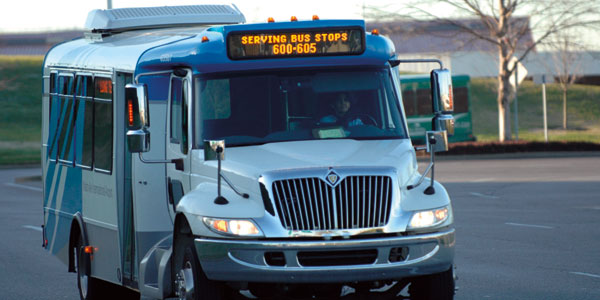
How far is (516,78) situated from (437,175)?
12.7 m

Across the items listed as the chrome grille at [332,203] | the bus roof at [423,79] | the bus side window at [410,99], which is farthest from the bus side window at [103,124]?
the bus side window at [410,99]

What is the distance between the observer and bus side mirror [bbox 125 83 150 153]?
9.02 m

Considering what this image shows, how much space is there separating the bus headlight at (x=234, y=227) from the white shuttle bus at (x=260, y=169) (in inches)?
0.5

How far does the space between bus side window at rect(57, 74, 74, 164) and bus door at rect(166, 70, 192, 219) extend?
107 inches

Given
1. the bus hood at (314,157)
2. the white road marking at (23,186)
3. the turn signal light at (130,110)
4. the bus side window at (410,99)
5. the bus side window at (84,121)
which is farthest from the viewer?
the bus side window at (410,99)

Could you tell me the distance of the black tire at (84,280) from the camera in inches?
467

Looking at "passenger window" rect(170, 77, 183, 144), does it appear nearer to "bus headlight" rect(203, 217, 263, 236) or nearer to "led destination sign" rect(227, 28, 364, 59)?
"led destination sign" rect(227, 28, 364, 59)

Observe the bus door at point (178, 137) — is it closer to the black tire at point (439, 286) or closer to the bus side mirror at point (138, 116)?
the bus side mirror at point (138, 116)

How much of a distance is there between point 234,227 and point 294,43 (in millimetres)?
1798

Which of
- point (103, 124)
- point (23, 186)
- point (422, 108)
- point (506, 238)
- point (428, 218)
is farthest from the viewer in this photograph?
point (422, 108)

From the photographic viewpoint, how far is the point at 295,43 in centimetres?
944

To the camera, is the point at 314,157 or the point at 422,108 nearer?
the point at 314,157

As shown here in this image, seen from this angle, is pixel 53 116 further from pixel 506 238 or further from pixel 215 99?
pixel 506 238

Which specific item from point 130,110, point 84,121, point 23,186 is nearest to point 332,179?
point 130,110
